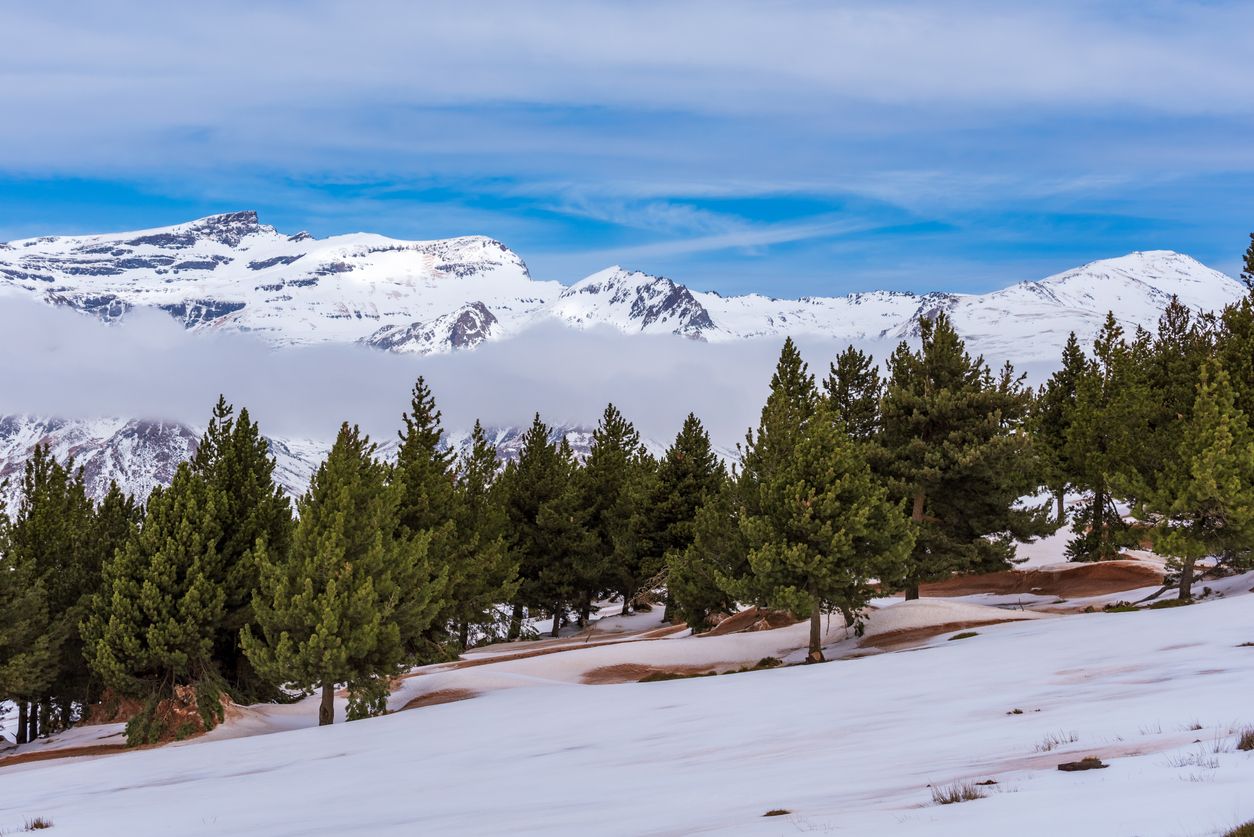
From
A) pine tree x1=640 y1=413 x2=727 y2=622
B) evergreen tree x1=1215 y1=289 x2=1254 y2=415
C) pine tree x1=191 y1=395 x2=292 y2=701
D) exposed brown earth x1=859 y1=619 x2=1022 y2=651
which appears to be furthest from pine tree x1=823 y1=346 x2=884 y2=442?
pine tree x1=191 y1=395 x2=292 y2=701

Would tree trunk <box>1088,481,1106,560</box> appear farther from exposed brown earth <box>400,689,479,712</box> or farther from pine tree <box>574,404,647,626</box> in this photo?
exposed brown earth <box>400,689,479,712</box>

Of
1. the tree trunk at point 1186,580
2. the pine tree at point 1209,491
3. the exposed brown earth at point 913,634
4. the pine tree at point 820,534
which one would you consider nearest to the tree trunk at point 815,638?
the pine tree at point 820,534

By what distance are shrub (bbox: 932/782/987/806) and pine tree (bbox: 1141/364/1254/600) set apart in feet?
86.7

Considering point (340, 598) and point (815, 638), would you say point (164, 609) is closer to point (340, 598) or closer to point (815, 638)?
point (340, 598)

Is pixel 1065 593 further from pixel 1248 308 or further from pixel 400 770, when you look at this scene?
pixel 400 770

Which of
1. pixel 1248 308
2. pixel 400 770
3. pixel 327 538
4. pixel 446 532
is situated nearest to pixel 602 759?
pixel 400 770

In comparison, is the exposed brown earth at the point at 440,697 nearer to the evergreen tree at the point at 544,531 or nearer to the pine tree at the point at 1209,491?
the evergreen tree at the point at 544,531

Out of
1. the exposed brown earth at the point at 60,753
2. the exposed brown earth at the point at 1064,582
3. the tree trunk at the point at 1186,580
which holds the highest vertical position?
the tree trunk at the point at 1186,580

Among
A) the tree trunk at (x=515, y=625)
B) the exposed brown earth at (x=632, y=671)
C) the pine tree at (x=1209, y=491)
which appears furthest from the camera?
the tree trunk at (x=515, y=625)

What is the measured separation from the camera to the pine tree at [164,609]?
38188 millimetres

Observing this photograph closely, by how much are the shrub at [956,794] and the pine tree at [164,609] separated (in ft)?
110

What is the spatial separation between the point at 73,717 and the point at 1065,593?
161ft

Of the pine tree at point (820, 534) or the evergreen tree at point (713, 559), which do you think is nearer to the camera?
the pine tree at point (820, 534)

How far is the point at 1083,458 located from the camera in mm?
53719
